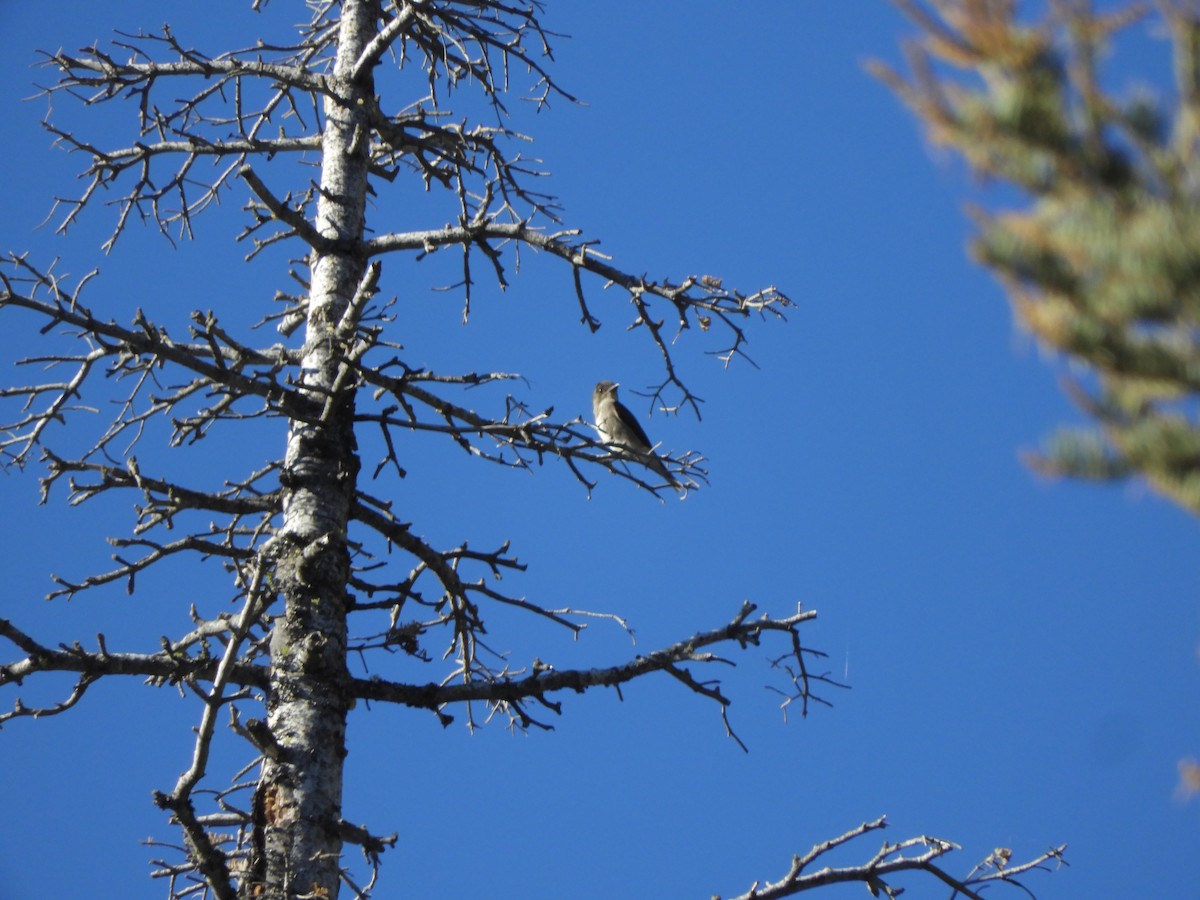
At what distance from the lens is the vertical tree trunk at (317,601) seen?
4605 mm

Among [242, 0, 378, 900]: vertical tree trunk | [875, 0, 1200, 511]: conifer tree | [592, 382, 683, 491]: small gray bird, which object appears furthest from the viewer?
[592, 382, 683, 491]: small gray bird

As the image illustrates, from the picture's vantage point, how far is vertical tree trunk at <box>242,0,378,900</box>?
461 centimetres

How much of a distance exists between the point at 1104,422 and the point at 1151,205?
35cm

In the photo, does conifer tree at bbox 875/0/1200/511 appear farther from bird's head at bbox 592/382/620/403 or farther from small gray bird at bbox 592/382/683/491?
bird's head at bbox 592/382/620/403

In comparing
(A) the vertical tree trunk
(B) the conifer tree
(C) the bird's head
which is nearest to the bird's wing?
(C) the bird's head

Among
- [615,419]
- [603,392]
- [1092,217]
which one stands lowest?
[1092,217]

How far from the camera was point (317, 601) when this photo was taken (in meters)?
5.16

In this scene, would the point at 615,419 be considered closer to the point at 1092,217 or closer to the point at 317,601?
the point at 317,601

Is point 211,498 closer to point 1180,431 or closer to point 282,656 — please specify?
point 282,656

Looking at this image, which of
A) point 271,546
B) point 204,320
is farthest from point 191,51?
point 271,546

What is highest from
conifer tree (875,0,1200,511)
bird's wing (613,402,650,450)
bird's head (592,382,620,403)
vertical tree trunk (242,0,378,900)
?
bird's head (592,382,620,403)

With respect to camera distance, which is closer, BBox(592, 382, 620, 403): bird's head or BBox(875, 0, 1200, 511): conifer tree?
BBox(875, 0, 1200, 511): conifer tree

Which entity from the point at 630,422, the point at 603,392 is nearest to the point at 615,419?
the point at 630,422

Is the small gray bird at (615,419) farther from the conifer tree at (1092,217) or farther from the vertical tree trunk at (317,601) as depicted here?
the conifer tree at (1092,217)
